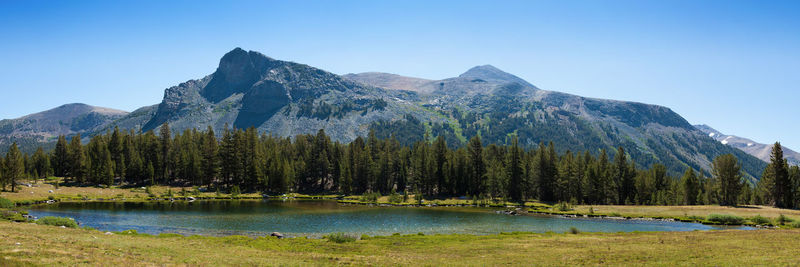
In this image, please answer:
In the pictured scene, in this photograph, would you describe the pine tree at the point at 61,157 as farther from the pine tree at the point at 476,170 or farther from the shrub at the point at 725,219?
the shrub at the point at 725,219

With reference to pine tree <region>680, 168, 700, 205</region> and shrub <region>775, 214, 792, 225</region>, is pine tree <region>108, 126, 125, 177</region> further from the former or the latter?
pine tree <region>680, 168, 700, 205</region>

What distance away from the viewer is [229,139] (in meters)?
135

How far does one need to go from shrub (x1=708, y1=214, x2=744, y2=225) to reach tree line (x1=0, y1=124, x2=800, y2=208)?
33.0 metres

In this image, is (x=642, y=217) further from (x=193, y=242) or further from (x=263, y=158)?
(x=263, y=158)

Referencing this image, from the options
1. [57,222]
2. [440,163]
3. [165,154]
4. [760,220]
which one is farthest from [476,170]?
[57,222]

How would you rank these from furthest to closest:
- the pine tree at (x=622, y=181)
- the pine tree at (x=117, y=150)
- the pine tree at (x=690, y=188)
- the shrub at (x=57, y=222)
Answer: the pine tree at (x=117, y=150), the pine tree at (x=622, y=181), the pine tree at (x=690, y=188), the shrub at (x=57, y=222)

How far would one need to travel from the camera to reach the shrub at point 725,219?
223 feet

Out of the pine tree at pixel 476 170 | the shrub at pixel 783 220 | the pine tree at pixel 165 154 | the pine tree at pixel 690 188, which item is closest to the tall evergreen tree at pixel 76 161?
the pine tree at pixel 165 154

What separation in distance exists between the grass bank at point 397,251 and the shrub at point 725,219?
32.6 meters

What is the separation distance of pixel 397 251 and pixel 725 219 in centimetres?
6209

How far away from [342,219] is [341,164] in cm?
7038

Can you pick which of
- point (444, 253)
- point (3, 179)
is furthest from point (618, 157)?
point (3, 179)

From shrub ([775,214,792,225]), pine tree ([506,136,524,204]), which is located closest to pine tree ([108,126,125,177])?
pine tree ([506,136,524,204])

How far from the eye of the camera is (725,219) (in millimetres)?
69125
